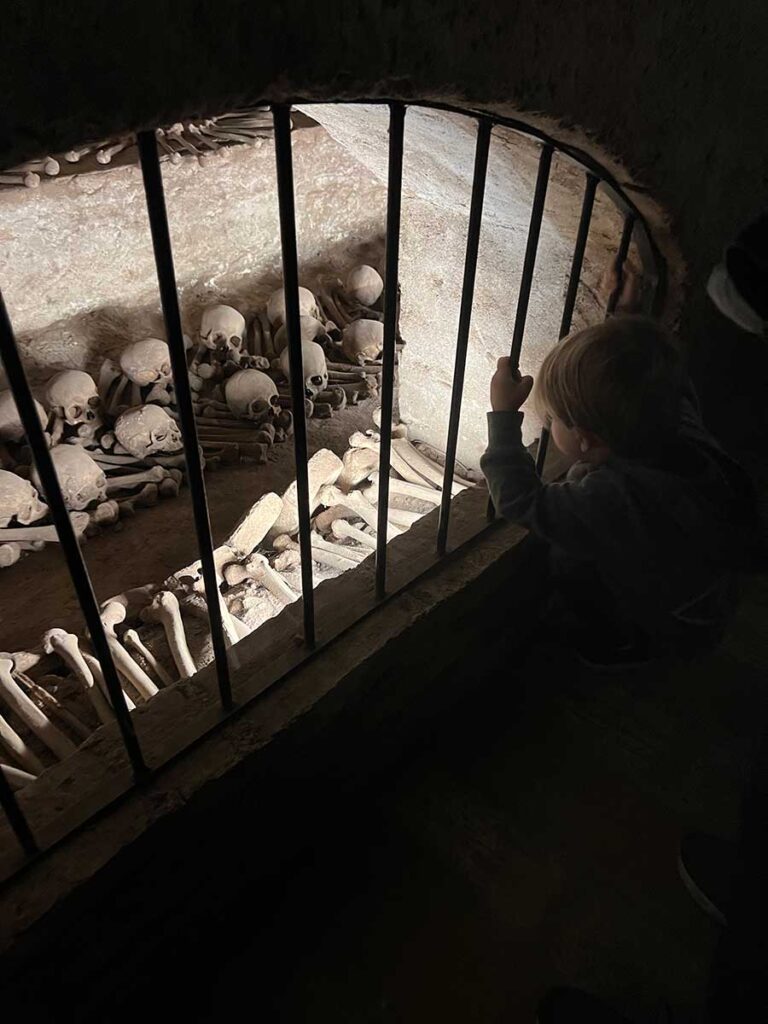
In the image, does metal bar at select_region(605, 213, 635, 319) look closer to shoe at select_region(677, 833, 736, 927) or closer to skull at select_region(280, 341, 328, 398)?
shoe at select_region(677, 833, 736, 927)

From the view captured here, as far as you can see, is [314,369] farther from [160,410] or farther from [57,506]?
[57,506]

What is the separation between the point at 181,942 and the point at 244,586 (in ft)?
6.38

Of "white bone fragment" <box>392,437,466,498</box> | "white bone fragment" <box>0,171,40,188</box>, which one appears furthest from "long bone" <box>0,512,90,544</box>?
"white bone fragment" <box>0,171,40,188</box>

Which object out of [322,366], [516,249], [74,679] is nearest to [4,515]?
[74,679]

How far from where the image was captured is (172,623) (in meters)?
3.14

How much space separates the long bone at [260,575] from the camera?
132 inches

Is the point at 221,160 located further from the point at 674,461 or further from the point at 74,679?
the point at 674,461

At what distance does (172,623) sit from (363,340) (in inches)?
129

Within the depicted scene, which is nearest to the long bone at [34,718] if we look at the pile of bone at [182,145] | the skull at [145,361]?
the skull at [145,361]

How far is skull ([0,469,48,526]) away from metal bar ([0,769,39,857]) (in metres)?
3.29

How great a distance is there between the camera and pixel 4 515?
13.7ft

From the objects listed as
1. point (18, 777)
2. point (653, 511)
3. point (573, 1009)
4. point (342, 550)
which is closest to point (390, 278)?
point (653, 511)

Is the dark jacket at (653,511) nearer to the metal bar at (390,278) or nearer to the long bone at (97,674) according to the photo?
the metal bar at (390,278)

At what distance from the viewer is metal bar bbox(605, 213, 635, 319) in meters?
2.06
